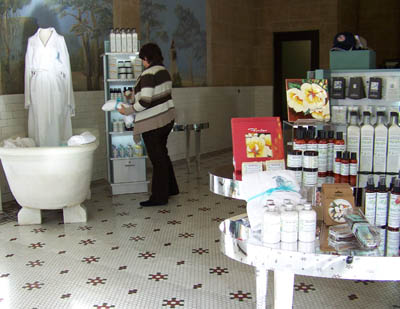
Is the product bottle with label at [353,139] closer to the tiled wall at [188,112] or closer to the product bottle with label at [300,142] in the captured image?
the product bottle with label at [300,142]

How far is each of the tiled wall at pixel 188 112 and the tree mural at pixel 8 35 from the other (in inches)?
7.9

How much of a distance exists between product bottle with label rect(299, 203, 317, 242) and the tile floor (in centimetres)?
140

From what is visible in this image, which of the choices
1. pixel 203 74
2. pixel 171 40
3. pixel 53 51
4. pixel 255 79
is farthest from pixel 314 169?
pixel 255 79

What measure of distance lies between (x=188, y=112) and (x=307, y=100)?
573 centimetres

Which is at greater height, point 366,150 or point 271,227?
point 366,150

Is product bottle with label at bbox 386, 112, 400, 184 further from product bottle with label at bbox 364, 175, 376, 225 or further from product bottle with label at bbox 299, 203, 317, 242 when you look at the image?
product bottle with label at bbox 299, 203, 317, 242

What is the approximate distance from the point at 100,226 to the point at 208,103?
16.0 ft

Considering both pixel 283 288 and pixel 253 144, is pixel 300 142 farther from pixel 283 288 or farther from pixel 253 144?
pixel 283 288

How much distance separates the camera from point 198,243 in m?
4.45

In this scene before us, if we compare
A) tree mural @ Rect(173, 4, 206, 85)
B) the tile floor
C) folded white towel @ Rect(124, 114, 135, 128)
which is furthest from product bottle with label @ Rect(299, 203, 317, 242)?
tree mural @ Rect(173, 4, 206, 85)

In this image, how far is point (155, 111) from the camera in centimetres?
552

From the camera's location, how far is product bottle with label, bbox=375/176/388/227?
214cm

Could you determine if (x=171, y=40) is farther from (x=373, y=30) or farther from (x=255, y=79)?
(x=373, y=30)

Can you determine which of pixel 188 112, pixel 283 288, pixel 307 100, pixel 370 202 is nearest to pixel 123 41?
pixel 188 112
